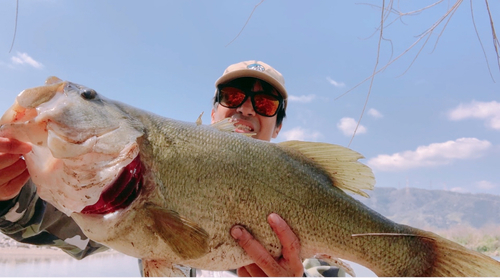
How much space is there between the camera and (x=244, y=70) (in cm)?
349

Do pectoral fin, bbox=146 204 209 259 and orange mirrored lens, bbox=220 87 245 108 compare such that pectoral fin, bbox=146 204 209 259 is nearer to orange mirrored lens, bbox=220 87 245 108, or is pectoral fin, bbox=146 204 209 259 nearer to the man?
the man

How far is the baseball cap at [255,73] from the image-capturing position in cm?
351

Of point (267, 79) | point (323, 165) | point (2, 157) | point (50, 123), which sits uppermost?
point (267, 79)

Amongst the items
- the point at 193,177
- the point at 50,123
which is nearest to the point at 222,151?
the point at 193,177

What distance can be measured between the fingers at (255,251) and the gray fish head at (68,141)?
0.67 metres

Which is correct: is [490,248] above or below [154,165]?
below

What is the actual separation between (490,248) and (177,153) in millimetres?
28276

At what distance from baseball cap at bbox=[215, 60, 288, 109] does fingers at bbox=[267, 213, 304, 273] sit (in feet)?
7.15

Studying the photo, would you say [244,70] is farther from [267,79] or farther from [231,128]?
[231,128]

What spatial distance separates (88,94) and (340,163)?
1.52m

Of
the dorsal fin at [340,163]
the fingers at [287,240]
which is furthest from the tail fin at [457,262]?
the fingers at [287,240]

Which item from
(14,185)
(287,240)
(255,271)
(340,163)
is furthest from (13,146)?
(340,163)

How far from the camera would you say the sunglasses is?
346 cm

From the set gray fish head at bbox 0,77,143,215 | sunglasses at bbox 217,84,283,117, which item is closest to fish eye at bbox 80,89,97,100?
gray fish head at bbox 0,77,143,215
